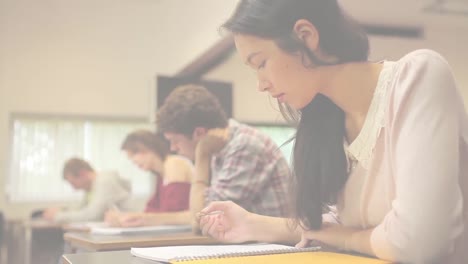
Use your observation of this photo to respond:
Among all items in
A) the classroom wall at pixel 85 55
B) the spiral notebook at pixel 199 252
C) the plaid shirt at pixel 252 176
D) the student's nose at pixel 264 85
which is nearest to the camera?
the spiral notebook at pixel 199 252

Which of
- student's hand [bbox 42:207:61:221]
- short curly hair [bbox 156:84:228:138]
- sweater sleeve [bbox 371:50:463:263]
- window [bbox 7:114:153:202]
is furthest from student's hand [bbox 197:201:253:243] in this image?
window [bbox 7:114:153:202]

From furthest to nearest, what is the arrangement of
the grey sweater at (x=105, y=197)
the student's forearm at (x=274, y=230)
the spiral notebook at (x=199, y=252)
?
the grey sweater at (x=105, y=197) → the student's forearm at (x=274, y=230) → the spiral notebook at (x=199, y=252)

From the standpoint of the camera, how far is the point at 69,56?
4906 millimetres

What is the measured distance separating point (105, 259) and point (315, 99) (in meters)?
0.50

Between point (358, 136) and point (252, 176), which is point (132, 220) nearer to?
point (252, 176)

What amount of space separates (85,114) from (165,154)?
6.93 feet

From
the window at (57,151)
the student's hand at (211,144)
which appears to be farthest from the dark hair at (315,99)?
the window at (57,151)

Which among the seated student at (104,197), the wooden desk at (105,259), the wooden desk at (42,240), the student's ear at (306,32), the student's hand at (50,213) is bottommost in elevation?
the wooden desk at (42,240)

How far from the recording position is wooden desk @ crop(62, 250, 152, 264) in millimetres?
912

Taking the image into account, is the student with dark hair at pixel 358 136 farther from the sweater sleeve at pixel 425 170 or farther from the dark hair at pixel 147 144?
the dark hair at pixel 147 144

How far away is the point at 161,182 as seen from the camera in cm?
288

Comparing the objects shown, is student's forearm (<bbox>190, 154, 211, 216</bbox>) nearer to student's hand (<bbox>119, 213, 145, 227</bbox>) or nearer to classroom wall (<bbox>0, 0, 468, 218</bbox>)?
student's hand (<bbox>119, 213, 145, 227</bbox>)

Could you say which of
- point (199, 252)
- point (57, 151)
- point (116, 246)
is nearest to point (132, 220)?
point (116, 246)

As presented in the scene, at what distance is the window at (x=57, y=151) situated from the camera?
473 cm
